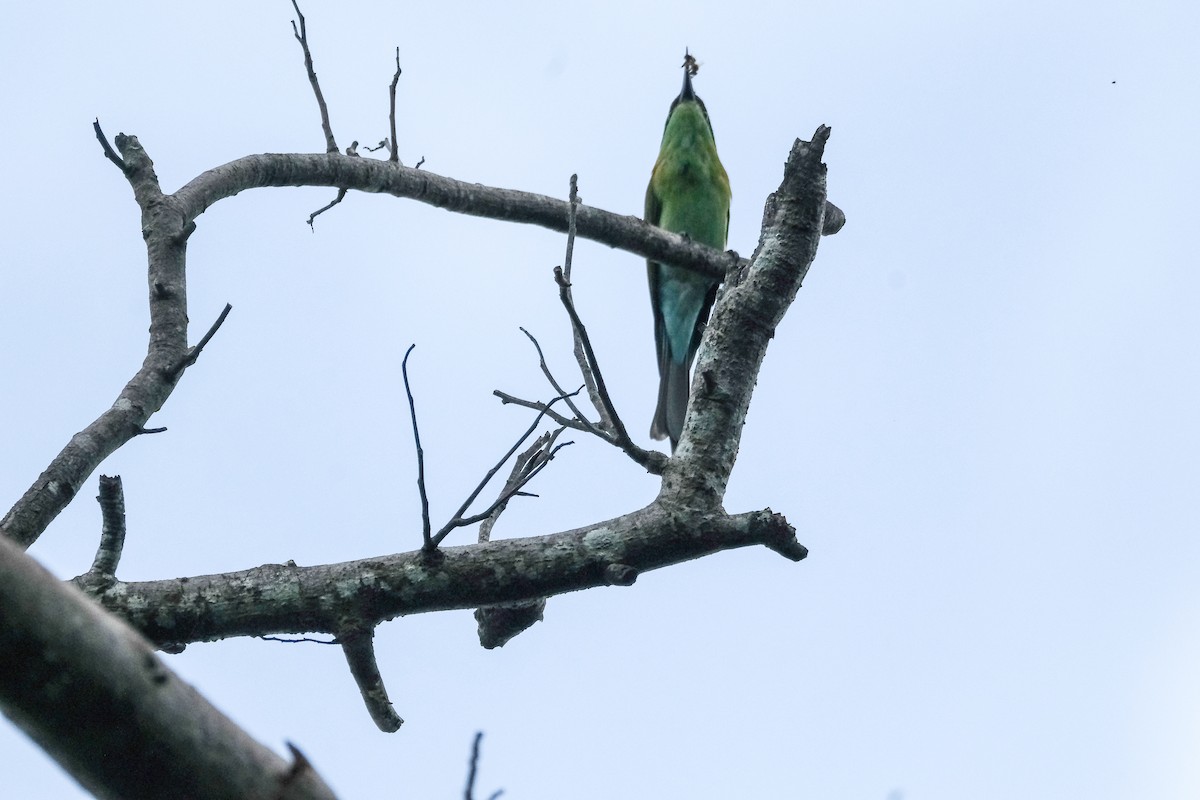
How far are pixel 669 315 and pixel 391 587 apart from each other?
5.25m

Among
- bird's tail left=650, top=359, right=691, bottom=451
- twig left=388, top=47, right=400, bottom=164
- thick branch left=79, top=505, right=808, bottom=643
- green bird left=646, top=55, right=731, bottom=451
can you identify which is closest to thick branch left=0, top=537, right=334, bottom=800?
thick branch left=79, top=505, right=808, bottom=643

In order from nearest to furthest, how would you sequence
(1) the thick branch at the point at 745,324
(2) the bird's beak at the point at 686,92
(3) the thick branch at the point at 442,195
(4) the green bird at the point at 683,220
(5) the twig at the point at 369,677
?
(5) the twig at the point at 369,677 → (1) the thick branch at the point at 745,324 → (3) the thick branch at the point at 442,195 → (4) the green bird at the point at 683,220 → (2) the bird's beak at the point at 686,92

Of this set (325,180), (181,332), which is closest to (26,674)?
(181,332)

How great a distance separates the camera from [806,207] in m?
3.25

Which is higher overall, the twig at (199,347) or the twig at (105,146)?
the twig at (105,146)

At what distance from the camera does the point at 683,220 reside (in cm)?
812

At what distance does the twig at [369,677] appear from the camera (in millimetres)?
2520

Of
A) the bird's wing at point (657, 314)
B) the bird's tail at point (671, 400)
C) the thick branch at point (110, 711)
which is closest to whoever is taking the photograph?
the thick branch at point (110, 711)

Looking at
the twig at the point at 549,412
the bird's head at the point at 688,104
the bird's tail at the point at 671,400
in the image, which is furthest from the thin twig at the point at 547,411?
the bird's head at the point at 688,104

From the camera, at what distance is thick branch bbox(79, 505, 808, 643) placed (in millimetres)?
2479

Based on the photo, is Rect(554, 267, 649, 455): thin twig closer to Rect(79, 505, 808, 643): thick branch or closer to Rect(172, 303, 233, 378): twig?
Rect(79, 505, 808, 643): thick branch

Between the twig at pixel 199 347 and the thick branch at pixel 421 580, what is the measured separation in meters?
0.51

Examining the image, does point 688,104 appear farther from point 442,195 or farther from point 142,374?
point 142,374

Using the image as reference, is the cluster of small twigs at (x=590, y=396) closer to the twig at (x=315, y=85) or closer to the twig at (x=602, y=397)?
the twig at (x=602, y=397)
